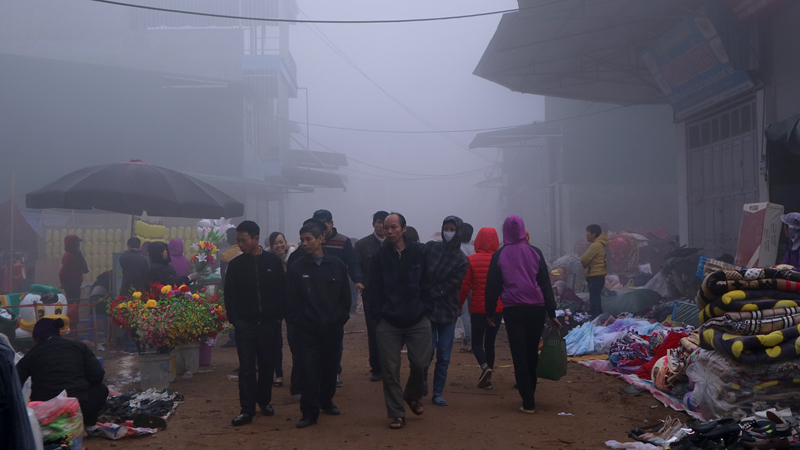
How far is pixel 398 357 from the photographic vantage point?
222 inches

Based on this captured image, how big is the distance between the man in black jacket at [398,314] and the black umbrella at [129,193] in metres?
4.82

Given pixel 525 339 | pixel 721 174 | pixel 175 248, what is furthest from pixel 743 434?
A: pixel 721 174

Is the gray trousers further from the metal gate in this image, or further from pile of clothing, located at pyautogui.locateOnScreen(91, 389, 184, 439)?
the metal gate

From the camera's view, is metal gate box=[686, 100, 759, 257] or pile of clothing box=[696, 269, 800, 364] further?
metal gate box=[686, 100, 759, 257]

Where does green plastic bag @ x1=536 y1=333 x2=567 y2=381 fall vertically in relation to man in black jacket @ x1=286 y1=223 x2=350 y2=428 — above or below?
below

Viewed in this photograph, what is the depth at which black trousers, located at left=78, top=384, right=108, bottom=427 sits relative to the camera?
5156 mm

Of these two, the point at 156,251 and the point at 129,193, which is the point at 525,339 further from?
the point at 129,193

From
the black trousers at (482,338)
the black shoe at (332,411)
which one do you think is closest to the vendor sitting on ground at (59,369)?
the black shoe at (332,411)

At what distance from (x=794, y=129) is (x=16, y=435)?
8.94 metres

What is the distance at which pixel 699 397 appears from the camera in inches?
214

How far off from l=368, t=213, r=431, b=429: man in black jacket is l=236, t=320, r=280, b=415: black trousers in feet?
3.42

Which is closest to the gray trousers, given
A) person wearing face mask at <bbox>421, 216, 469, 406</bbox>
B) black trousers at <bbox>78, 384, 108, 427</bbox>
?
person wearing face mask at <bbox>421, 216, 469, 406</bbox>

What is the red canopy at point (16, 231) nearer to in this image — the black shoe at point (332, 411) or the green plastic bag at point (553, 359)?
the black shoe at point (332, 411)

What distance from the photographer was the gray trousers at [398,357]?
5.56 m
